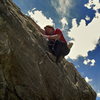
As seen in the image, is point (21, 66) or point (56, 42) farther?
point (56, 42)

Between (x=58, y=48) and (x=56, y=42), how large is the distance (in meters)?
0.55

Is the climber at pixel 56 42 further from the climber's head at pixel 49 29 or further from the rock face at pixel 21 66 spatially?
the rock face at pixel 21 66

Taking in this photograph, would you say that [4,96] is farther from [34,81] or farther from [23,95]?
[34,81]

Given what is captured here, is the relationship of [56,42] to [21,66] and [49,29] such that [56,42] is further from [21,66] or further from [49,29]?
[21,66]

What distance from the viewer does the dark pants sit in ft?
56.6

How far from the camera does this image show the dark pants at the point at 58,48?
1725 centimetres

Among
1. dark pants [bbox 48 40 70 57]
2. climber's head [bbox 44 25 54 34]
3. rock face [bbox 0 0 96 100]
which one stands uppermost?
climber's head [bbox 44 25 54 34]

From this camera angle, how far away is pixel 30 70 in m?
14.2

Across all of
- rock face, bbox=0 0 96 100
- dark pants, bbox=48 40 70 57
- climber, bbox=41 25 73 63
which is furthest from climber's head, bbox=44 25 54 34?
rock face, bbox=0 0 96 100

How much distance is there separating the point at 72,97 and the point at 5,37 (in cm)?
864

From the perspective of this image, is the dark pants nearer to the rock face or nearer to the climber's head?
the climber's head

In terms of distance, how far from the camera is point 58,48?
687 inches

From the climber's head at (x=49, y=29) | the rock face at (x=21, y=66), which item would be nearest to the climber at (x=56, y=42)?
the climber's head at (x=49, y=29)

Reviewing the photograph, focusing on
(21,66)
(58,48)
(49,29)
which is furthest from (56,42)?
(21,66)
